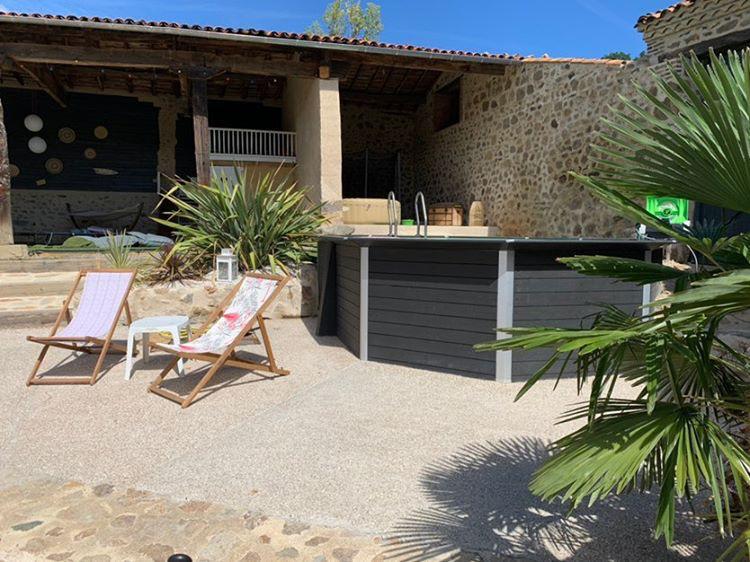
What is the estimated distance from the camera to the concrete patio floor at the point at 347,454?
2176 millimetres

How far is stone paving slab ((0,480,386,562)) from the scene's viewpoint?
2.01m

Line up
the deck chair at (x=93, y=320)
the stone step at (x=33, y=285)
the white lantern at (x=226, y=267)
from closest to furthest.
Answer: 1. the deck chair at (x=93, y=320)
2. the white lantern at (x=226, y=267)
3. the stone step at (x=33, y=285)

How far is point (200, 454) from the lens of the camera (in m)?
2.90

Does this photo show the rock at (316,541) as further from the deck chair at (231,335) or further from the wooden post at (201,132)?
the wooden post at (201,132)

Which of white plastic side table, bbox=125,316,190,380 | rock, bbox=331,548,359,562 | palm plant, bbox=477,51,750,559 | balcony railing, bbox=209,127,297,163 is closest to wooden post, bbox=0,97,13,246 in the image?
balcony railing, bbox=209,127,297,163

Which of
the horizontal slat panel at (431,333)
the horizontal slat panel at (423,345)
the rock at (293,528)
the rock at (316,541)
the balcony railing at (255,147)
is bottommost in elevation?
the rock at (316,541)

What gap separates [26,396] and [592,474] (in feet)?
12.9

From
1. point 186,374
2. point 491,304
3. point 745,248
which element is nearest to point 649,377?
point 745,248

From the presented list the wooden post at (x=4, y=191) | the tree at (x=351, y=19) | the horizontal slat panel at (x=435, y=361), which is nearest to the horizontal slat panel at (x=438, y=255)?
the horizontal slat panel at (x=435, y=361)

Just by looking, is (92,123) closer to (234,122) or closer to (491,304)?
(234,122)

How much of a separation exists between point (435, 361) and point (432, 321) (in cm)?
33

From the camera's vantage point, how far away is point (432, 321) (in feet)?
14.6

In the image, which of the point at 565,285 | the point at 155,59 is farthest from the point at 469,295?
the point at 155,59

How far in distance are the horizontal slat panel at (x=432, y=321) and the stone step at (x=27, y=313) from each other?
3912 millimetres
